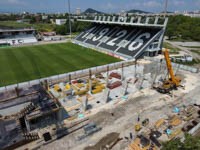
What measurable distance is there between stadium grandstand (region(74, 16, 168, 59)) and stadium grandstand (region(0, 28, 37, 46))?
22.4 meters

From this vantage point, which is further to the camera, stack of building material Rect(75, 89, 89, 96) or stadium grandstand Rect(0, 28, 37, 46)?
stadium grandstand Rect(0, 28, 37, 46)

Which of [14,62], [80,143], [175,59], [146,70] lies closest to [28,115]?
[80,143]

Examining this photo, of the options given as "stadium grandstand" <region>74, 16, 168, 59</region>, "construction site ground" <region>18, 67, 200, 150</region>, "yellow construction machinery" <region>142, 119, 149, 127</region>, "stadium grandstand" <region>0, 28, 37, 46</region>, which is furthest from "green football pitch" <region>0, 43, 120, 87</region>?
"yellow construction machinery" <region>142, 119, 149, 127</region>

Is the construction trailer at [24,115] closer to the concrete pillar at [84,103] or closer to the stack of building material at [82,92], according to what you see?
the concrete pillar at [84,103]

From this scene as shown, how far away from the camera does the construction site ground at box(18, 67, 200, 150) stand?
49.6 ft

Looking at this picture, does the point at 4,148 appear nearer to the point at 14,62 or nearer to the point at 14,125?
the point at 14,125

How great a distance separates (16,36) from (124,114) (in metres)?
63.0

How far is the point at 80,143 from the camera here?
50.1 ft

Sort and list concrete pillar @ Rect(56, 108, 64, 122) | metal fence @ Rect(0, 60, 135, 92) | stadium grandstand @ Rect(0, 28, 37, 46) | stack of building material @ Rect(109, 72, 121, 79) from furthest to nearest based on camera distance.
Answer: stadium grandstand @ Rect(0, 28, 37, 46) → stack of building material @ Rect(109, 72, 121, 79) → metal fence @ Rect(0, 60, 135, 92) → concrete pillar @ Rect(56, 108, 64, 122)

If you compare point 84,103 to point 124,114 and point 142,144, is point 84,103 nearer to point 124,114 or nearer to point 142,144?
point 124,114

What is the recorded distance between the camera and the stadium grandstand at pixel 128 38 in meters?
43.3

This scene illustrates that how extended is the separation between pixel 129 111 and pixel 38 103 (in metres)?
12.5

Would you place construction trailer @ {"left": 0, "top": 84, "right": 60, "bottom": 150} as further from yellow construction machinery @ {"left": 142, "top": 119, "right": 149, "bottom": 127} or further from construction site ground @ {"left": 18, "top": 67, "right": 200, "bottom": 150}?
yellow construction machinery @ {"left": 142, "top": 119, "right": 149, "bottom": 127}

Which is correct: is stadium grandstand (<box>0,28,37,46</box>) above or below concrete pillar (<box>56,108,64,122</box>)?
above
